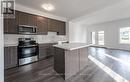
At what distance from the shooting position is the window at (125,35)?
24.6 ft

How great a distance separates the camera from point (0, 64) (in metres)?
1.45

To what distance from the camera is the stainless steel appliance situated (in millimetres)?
3893

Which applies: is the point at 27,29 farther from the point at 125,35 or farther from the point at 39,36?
the point at 125,35

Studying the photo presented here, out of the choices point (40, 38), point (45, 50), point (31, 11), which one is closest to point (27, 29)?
point (31, 11)

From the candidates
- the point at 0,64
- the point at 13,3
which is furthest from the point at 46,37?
the point at 0,64

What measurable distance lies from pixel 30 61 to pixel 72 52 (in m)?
2.27

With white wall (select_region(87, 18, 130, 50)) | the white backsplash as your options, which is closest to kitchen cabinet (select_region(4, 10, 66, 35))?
the white backsplash

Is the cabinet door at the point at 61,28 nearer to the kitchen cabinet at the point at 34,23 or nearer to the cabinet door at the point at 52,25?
the kitchen cabinet at the point at 34,23

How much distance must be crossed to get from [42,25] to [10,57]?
7.23 ft

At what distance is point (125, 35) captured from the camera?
7.70m

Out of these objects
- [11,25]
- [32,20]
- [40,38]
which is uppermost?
[32,20]

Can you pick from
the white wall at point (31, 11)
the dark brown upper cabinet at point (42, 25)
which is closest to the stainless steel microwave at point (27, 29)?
the dark brown upper cabinet at point (42, 25)

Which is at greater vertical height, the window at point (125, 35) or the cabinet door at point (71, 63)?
the window at point (125, 35)

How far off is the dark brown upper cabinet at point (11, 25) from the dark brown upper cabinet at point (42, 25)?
1.16 m
